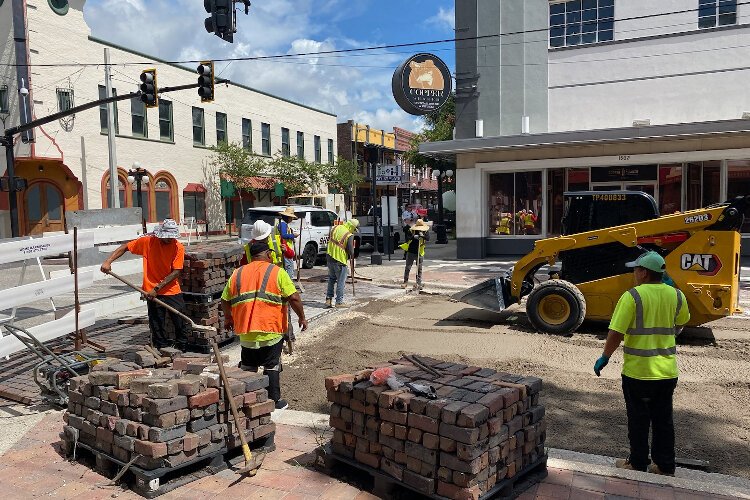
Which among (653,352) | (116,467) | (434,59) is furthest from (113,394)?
(434,59)

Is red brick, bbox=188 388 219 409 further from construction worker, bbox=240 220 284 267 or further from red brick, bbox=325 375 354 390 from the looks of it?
construction worker, bbox=240 220 284 267

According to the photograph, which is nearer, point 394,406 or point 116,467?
point 394,406

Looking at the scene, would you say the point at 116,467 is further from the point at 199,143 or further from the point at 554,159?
the point at 199,143

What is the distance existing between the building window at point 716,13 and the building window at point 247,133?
2346 centimetres

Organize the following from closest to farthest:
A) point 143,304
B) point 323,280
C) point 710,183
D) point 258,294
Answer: point 258,294 → point 143,304 → point 323,280 → point 710,183

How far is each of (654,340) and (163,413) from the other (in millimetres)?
3484

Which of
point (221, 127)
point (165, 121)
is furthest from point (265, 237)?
point (221, 127)

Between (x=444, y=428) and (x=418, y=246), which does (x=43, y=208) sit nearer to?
(x=418, y=246)

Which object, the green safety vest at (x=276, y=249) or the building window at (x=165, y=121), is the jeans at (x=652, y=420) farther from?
the building window at (x=165, y=121)

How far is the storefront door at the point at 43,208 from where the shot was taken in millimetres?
24234

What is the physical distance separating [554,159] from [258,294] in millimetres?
15295

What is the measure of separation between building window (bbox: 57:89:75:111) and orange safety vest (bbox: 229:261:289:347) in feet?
74.1

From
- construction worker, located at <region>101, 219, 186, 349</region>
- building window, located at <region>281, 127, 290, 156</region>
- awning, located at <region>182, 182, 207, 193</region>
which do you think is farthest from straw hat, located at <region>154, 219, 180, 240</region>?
building window, located at <region>281, 127, 290, 156</region>

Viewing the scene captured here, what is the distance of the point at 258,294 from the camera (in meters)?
5.10
